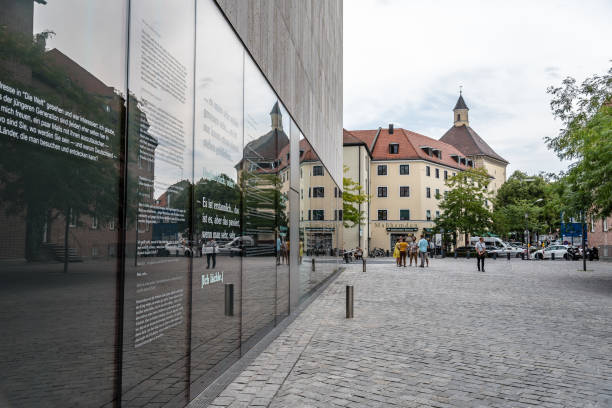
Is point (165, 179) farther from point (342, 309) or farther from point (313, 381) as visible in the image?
point (342, 309)

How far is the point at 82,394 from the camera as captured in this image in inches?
128

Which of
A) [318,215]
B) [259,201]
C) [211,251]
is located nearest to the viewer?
[211,251]

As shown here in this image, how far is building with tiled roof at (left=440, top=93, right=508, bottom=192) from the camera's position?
304 feet

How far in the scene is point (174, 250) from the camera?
4.79m

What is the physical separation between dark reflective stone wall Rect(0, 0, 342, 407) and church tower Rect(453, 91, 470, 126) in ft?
349

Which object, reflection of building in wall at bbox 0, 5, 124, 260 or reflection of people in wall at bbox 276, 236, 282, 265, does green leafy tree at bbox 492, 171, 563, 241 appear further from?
reflection of building in wall at bbox 0, 5, 124, 260

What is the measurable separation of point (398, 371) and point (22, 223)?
4.77m

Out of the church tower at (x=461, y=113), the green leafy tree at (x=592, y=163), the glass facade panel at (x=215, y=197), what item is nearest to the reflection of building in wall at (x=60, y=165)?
the glass facade panel at (x=215, y=197)

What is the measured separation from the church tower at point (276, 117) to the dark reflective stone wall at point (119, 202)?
2.22 m

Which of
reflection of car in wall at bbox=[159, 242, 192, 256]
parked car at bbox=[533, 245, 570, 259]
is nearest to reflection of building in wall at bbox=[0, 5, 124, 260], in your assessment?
reflection of car in wall at bbox=[159, 242, 192, 256]

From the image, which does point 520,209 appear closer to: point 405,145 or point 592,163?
point 405,145

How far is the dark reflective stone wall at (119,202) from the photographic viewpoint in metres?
2.74

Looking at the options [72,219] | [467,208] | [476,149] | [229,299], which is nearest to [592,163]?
[229,299]

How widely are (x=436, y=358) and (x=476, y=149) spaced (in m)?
92.8
